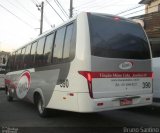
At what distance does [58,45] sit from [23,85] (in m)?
4.30

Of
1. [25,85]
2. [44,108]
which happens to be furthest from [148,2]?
[44,108]

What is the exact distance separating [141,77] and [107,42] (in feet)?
4.65

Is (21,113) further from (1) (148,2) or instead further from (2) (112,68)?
(1) (148,2)

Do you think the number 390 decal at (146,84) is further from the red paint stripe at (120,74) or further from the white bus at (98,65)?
the red paint stripe at (120,74)

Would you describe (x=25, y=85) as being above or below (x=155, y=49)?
below

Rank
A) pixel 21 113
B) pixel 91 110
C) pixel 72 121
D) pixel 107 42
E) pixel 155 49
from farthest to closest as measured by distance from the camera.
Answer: pixel 155 49 < pixel 21 113 < pixel 72 121 < pixel 107 42 < pixel 91 110

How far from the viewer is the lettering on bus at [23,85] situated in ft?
41.3

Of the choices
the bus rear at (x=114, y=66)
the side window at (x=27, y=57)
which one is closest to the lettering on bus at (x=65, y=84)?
the bus rear at (x=114, y=66)

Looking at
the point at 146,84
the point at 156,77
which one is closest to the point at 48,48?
the point at 146,84

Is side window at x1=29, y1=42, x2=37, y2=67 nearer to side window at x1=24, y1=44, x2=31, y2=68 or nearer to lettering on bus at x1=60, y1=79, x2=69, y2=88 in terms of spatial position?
side window at x1=24, y1=44, x2=31, y2=68

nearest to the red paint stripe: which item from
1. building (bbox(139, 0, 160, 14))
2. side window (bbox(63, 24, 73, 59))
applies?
side window (bbox(63, 24, 73, 59))

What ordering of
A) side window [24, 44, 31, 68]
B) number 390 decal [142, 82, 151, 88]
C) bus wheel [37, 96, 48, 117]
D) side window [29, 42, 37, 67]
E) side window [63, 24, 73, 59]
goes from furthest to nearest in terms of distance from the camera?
1. side window [24, 44, 31, 68]
2. side window [29, 42, 37, 67]
3. bus wheel [37, 96, 48, 117]
4. number 390 decal [142, 82, 151, 88]
5. side window [63, 24, 73, 59]

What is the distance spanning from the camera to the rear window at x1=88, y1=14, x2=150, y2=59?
826 cm

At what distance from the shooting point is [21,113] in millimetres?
12359
